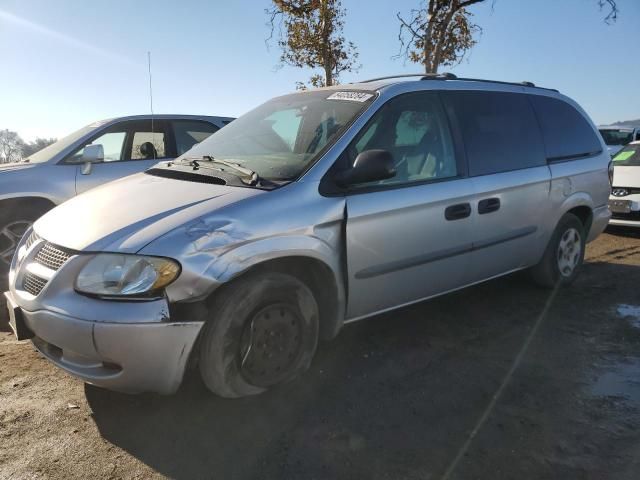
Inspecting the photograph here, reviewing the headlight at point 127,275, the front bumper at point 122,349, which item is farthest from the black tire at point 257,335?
the headlight at point 127,275

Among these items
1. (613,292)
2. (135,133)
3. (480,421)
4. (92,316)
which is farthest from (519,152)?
(135,133)

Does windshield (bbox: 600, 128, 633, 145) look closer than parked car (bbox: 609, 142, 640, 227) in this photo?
No

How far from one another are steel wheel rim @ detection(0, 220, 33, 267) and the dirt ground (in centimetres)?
179

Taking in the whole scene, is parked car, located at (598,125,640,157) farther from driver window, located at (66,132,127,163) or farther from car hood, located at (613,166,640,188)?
driver window, located at (66,132,127,163)

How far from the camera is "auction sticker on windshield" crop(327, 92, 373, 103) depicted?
342 cm

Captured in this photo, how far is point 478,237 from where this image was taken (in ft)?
12.3

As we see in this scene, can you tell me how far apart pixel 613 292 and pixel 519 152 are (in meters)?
1.77

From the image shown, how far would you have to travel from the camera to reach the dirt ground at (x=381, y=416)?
7.64 feet

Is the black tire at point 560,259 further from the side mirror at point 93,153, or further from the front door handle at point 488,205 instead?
the side mirror at point 93,153

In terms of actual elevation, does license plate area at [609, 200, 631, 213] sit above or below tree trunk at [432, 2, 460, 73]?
below

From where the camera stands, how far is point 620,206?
Answer: 24.4 ft

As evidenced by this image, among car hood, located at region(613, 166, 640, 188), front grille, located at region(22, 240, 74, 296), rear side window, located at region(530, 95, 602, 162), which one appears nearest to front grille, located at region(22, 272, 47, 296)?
front grille, located at region(22, 240, 74, 296)

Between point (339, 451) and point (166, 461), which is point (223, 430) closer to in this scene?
point (166, 461)

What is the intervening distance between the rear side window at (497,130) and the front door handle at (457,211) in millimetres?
297
